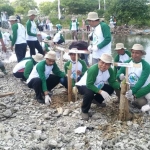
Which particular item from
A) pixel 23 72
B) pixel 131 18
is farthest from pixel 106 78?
pixel 131 18

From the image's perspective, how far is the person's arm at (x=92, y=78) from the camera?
5.12 metres

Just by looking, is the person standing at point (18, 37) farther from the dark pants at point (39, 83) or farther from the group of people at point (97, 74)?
the dark pants at point (39, 83)

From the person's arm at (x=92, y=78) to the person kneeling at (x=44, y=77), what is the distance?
4.04 feet

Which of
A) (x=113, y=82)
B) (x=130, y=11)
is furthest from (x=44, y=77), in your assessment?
(x=130, y=11)

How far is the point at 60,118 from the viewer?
5.69 m

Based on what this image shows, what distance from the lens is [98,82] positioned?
5406 mm

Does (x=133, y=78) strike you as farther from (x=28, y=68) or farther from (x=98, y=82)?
(x=28, y=68)

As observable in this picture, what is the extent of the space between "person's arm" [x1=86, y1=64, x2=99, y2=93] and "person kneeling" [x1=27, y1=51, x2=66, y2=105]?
1.23 metres

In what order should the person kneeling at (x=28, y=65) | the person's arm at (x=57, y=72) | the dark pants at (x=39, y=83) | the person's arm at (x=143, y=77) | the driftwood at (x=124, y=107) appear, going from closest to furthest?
the driftwood at (x=124, y=107) < the person's arm at (x=143, y=77) < the dark pants at (x=39, y=83) < the person's arm at (x=57, y=72) < the person kneeling at (x=28, y=65)

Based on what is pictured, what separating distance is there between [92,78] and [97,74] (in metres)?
0.14

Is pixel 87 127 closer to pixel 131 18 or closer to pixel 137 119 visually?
pixel 137 119

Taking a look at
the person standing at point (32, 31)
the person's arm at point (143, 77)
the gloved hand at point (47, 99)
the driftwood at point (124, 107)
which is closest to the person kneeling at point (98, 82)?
the driftwood at point (124, 107)

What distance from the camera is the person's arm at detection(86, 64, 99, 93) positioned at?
512 cm

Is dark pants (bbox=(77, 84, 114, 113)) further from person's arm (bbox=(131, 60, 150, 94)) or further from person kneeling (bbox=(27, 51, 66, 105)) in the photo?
person kneeling (bbox=(27, 51, 66, 105))
